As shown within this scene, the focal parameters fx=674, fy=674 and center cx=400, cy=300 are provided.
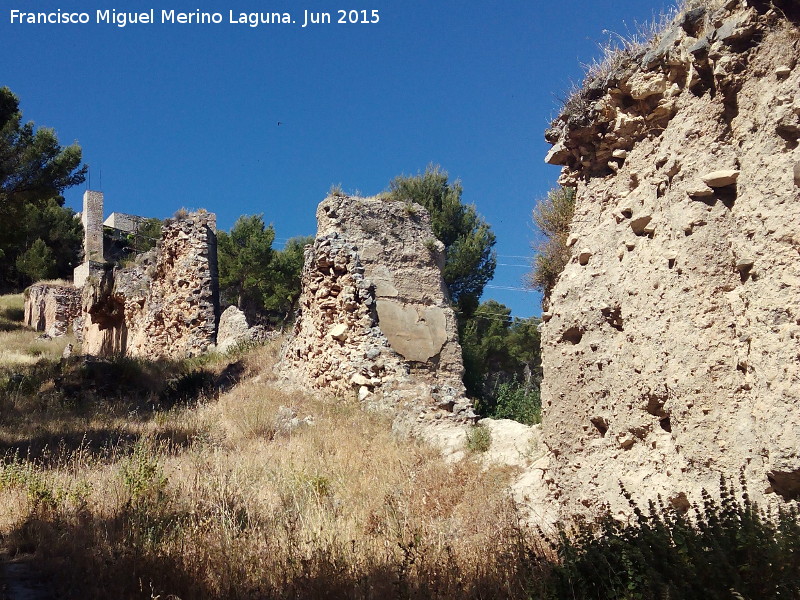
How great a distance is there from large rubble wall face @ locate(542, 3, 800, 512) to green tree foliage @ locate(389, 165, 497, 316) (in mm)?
16730

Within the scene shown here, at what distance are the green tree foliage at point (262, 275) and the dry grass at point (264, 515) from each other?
67.0 feet

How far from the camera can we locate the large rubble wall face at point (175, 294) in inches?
737

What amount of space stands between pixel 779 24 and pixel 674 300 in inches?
64.5

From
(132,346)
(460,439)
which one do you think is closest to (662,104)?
(460,439)

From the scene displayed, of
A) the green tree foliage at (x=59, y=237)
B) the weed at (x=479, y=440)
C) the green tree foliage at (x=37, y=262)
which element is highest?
the green tree foliage at (x=59, y=237)

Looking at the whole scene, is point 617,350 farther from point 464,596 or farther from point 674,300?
point 464,596

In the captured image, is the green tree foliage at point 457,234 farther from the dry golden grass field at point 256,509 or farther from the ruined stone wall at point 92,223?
the ruined stone wall at point 92,223

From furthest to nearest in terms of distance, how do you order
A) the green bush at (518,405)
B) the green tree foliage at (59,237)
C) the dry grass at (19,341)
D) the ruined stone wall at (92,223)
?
the ruined stone wall at (92,223)
the green tree foliage at (59,237)
the dry grass at (19,341)
the green bush at (518,405)

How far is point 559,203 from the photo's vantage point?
782cm

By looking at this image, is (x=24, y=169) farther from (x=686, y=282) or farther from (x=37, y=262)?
(x=37, y=262)

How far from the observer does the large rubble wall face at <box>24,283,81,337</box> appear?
2947 cm

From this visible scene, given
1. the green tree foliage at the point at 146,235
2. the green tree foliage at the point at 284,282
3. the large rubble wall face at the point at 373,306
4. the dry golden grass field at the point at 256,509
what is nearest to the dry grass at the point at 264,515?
the dry golden grass field at the point at 256,509

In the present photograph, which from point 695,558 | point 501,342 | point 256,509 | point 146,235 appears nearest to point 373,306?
point 256,509

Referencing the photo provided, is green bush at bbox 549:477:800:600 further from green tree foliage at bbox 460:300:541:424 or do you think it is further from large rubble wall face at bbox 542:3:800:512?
green tree foliage at bbox 460:300:541:424
